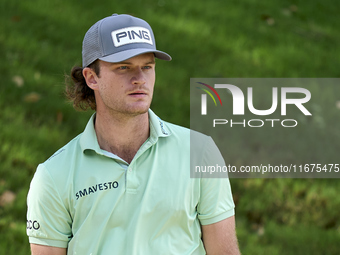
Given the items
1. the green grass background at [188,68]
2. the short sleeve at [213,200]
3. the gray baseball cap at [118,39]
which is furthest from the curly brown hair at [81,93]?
the green grass background at [188,68]

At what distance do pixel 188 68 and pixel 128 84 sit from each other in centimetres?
306

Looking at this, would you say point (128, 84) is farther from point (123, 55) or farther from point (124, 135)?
point (124, 135)

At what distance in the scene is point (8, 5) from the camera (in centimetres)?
618

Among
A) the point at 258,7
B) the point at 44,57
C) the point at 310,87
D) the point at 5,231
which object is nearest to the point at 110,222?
the point at 5,231

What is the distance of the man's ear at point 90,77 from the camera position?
302cm

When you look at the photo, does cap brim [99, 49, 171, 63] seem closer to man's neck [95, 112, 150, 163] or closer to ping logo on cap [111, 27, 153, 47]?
ping logo on cap [111, 27, 153, 47]

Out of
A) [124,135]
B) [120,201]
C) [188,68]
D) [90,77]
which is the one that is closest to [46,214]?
[120,201]

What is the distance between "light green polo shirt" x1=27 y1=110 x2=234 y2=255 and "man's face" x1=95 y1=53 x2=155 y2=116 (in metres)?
0.21

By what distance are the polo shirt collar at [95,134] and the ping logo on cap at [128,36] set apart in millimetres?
403

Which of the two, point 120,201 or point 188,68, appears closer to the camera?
point 120,201

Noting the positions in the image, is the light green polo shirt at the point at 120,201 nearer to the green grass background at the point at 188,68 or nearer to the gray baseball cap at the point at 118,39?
the gray baseball cap at the point at 118,39

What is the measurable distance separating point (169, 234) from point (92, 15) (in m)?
3.79

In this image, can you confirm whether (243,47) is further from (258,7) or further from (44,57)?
(44,57)

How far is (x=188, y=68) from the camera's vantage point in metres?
5.85
